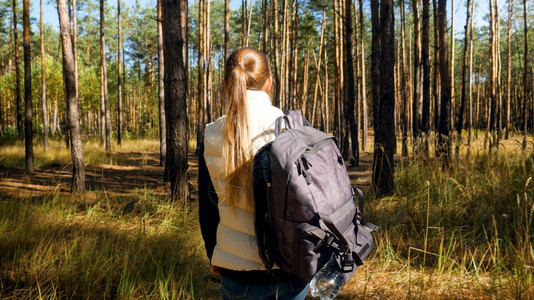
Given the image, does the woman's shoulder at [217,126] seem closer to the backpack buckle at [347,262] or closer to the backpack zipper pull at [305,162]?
the backpack zipper pull at [305,162]

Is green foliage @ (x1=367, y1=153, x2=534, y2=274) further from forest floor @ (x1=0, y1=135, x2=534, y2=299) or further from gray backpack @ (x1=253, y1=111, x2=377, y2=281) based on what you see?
gray backpack @ (x1=253, y1=111, x2=377, y2=281)

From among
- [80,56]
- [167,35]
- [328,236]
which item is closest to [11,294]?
[328,236]

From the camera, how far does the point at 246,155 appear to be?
137 cm

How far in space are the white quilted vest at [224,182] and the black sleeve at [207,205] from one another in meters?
0.07

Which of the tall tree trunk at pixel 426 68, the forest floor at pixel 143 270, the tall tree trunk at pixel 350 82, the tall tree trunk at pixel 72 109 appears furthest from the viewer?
the tall tree trunk at pixel 350 82

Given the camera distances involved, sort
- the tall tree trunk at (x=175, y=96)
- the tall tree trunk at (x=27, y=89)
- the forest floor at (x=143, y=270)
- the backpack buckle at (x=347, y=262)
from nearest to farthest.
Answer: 1. the backpack buckle at (x=347, y=262)
2. the forest floor at (x=143, y=270)
3. the tall tree trunk at (x=175, y=96)
4. the tall tree trunk at (x=27, y=89)

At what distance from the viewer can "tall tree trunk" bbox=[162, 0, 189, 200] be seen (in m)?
5.73

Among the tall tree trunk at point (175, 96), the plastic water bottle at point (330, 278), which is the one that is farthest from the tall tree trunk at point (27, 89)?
the plastic water bottle at point (330, 278)

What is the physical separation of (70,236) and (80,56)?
3840 cm

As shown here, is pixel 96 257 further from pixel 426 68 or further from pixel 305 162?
pixel 426 68

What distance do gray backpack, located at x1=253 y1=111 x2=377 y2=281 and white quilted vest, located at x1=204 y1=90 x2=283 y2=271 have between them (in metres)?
0.06

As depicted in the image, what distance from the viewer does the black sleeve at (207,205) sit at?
60.5 inches

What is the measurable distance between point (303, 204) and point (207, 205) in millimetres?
528

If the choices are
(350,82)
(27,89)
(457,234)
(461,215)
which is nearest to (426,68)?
(350,82)
